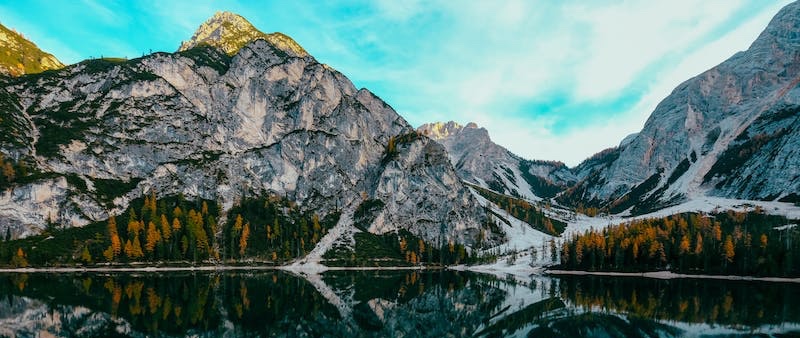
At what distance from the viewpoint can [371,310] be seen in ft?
294

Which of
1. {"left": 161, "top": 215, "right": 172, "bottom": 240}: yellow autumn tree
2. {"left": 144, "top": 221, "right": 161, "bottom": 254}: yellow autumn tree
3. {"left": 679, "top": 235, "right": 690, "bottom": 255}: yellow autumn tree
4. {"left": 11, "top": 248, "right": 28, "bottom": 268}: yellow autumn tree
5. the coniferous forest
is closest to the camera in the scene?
{"left": 11, "top": 248, "right": 28, "bottom": 268}: yellow autumn tree

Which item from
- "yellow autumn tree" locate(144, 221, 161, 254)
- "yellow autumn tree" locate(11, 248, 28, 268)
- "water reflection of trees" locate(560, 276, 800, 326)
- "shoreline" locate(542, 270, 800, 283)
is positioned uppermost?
"yellow autumn tree" locate(144, 221, 161, 254)

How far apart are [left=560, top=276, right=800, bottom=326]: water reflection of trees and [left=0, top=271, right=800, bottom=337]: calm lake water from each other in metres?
0.23

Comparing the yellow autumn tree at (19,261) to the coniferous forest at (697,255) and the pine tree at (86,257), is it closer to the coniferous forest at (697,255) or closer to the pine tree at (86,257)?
the pine tree at (86,257)

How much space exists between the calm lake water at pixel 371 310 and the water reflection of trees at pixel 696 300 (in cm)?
23

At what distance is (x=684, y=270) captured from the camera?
178750 millimetres

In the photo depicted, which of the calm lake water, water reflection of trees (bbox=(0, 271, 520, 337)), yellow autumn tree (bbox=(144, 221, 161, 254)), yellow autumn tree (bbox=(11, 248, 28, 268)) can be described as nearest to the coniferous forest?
the calm lake water

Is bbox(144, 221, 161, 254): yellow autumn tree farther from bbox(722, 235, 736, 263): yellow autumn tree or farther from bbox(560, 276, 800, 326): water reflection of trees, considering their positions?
bbox(722, 235, 736, 263): yellow autumn tree

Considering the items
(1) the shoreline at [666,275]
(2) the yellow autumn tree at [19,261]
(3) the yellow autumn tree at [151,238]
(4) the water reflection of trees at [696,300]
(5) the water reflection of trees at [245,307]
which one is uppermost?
(3) the yellow autumn tree at [151,238]

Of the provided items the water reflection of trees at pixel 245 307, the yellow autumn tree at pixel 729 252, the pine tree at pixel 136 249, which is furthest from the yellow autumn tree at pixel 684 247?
the pine tree at pixel 136 249

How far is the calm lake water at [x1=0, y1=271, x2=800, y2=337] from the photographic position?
6781 cm

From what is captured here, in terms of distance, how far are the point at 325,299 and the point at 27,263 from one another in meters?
124

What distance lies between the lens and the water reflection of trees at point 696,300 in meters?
83.0

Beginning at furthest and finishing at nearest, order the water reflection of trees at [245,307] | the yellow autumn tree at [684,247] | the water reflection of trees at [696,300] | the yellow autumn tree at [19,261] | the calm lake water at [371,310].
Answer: the yellow autumn tree at [684,247] < the yellow autumn tree at [19,261] < the water reflection of trees at [696,300] < the water reflection of trees at [245,307] < the calm lake water at [371,310]
